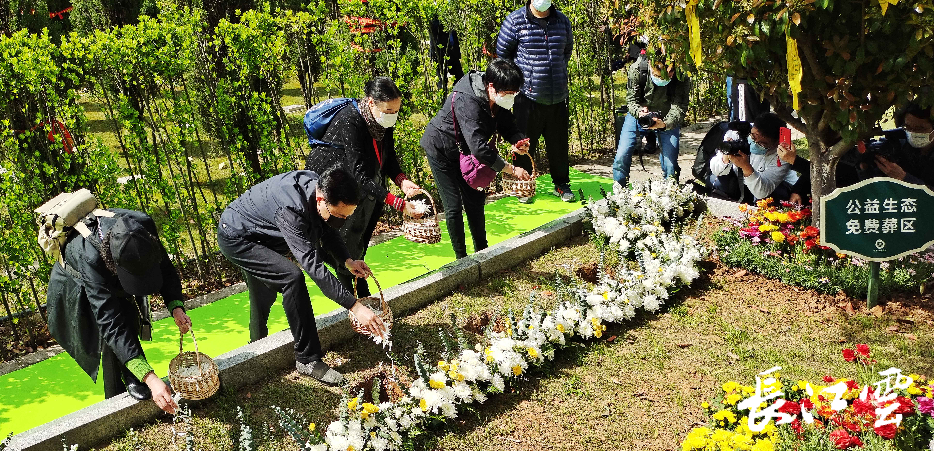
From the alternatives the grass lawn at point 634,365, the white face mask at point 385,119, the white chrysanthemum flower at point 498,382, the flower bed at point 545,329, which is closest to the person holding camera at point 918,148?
the grass lawn at point 634,365

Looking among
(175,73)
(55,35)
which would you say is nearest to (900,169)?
(175,73)

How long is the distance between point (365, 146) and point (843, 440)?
10.2 feet

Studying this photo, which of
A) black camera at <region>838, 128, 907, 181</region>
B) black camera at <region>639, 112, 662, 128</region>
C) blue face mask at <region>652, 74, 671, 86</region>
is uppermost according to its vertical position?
blue face mask at <region>652, 74, 671, 86</region>

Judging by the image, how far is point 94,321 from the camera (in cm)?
414

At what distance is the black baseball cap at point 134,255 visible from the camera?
376 cm

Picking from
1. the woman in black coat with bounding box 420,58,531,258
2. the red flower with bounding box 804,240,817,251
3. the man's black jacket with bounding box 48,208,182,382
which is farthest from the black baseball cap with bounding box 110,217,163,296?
the red flower with bounding box 804,240,817,251

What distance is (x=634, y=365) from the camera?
4.73 meters

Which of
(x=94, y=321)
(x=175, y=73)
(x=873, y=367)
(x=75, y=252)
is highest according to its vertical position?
(x=175, y=73)

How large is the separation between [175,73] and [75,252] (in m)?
2.39

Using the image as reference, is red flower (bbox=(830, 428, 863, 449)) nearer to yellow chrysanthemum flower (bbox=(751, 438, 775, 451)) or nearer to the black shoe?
yellow chrysanthemum flower (bbox=(751, 438, 775, 451))

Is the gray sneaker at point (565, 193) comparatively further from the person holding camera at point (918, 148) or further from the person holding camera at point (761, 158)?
the person holding camera at point (918, 148)

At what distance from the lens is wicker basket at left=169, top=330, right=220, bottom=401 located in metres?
3.94

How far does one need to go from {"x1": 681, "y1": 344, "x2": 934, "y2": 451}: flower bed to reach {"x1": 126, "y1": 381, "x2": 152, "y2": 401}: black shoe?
8.90ft

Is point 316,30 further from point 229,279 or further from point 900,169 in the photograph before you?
point 900,169
